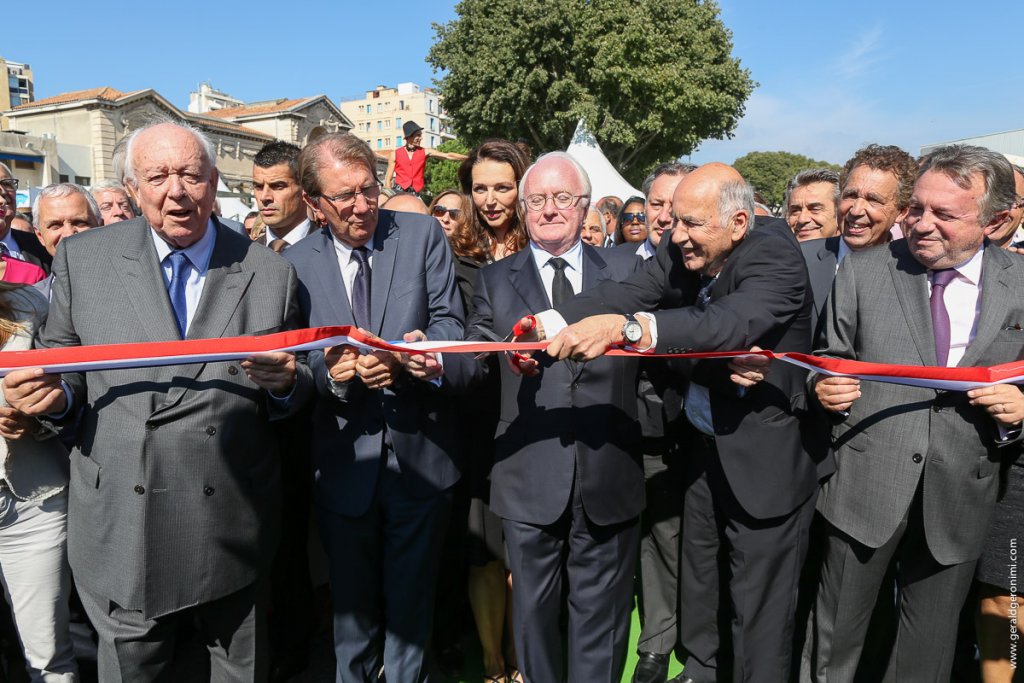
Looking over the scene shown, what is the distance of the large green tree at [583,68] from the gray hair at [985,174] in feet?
82.7

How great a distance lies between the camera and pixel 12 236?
506 centimetres

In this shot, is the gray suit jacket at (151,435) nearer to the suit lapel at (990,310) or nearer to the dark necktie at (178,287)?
the dark necktie at (178,287)

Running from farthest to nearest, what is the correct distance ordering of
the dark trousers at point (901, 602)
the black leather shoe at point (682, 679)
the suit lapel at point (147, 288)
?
the black leather shoe at point (682, 679) → the dark trousers at point (901, 602) → the suit lapel at point (147, 288)

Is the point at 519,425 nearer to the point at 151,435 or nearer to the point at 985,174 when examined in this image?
the point at 151,435

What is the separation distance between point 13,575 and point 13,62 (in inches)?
4585

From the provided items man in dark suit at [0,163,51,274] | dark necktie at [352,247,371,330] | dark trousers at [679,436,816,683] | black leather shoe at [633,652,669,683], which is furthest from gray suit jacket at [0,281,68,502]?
black leather shoe at [633,652,669,683]

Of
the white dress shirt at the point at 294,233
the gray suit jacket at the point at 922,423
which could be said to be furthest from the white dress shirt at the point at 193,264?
the gray suit jacket at the point at 922,423

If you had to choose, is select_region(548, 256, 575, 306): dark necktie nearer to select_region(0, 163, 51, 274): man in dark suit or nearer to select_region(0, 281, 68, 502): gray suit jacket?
select_region(0, 281, 68, 502): gray suit jacket

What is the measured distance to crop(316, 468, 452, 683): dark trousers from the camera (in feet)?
9.29

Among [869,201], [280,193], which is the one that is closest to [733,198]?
[869,201]

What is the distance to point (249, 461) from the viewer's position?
8.25 feet

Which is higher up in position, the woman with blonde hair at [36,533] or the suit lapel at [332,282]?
the suit lapel at [332,282]

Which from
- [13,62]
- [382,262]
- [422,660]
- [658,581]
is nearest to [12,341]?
[382,262]

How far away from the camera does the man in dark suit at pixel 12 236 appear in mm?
4680
